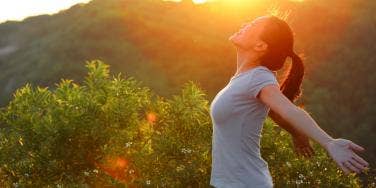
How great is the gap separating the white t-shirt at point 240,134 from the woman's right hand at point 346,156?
1.61 feet

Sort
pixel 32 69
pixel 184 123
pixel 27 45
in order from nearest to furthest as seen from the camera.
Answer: pixel 184 123 → pixel 32 69 → pixel 27 45

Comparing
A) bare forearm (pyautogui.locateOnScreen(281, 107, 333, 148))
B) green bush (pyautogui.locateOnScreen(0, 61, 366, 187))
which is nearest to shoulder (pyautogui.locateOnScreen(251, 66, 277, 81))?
bare forearm (pyautogui.locateOnScreen(281, 107, 333, 148))

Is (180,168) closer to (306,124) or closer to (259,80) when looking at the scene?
(259,80)

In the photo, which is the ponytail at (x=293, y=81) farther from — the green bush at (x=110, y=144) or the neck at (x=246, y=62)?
the green bush at (x=110, y=144)

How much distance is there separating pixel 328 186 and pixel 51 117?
3339mm

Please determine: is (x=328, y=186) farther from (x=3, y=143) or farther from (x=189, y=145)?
(x=3, y=143)

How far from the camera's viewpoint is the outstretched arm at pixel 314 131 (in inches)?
90.7

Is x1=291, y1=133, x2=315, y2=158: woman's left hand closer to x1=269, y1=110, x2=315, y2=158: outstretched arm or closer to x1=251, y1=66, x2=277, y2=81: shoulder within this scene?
x1=269, y1=110, x2=315, y2=158: outstretched arm

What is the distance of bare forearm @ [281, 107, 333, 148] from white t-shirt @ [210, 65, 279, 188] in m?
0.27

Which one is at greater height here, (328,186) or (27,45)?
(328,186)

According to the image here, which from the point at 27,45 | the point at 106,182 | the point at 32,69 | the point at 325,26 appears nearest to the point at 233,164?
the point at 106,182

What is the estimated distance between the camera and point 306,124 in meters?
2.47

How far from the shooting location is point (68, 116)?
7.40 m

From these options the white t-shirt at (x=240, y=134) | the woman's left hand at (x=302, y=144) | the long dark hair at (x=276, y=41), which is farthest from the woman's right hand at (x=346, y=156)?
the woman's left hand at (x=302, y=144)
